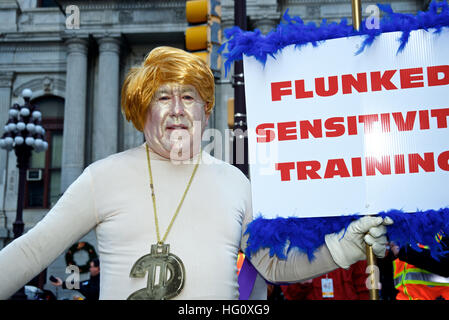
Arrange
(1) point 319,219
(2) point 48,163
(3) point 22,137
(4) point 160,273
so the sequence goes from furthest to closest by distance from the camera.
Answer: (2) point 48,163 < (3) point 22,137 < (1) point 319,219 < (4) point 160,273

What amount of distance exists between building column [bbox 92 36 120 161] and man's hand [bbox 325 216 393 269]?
46.5 ft

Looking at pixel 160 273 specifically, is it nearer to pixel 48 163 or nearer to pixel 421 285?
pixel 421 285

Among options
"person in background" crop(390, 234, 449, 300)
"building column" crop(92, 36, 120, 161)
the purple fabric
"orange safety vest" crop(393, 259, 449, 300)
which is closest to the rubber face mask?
the purple fabric

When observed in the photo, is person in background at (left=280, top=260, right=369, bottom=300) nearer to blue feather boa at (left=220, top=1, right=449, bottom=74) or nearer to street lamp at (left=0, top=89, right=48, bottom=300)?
blue feather boa at (left=220, top=1, right=449, bottom=74)

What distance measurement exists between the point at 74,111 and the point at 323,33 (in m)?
14.8

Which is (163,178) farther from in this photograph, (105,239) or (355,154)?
(355,154)

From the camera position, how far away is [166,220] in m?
1.93

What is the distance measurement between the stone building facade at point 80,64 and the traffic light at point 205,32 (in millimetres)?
9501

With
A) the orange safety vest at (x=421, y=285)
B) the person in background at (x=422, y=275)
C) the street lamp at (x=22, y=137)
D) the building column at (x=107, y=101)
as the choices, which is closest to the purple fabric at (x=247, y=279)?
the person in background at (x=422, y=275)

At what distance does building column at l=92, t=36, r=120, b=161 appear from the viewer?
52.1 feet

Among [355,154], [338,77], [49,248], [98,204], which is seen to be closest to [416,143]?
[355,154]

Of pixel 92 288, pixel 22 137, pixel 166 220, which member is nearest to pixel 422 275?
pixel 166 220

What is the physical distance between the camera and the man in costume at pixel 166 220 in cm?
183

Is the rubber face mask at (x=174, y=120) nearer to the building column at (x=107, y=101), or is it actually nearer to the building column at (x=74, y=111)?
the building column at (x=107, y=101)
